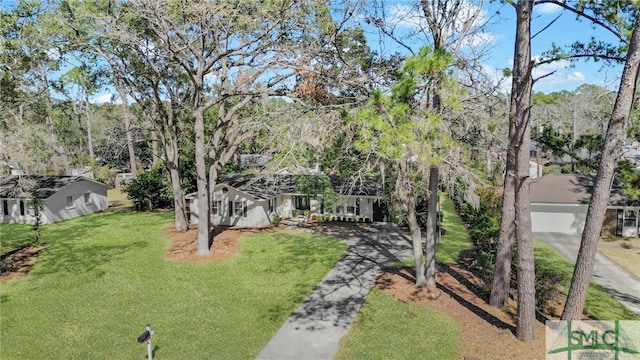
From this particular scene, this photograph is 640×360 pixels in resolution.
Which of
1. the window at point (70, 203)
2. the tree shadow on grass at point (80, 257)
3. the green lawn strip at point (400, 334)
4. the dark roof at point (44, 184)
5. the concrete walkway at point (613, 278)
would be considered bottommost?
the concrete walkway at point (613, 278)

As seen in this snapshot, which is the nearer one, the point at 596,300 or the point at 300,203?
the point at 596,300

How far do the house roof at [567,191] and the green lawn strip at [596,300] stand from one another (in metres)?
5.51

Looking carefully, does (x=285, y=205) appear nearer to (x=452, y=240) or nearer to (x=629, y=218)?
(x=452, y=240)

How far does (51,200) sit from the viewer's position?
24203 millimetres

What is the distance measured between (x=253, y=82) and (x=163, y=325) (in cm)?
1034

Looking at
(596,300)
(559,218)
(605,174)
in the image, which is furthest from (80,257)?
(559,218)

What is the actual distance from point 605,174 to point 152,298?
1248cm

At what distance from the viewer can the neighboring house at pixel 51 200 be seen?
24016mm

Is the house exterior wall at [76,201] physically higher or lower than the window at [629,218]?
higher

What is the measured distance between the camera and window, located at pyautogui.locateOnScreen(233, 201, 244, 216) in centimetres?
2323

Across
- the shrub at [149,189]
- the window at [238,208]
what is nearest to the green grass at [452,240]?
the window at [238,208]

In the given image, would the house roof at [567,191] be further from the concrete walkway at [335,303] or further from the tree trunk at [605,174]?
the tree trunk at [605,174]

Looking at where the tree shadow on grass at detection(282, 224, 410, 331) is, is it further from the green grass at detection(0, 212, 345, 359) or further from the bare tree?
the bare tree

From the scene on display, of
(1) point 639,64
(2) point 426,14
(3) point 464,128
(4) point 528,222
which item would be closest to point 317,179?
(3) point 464,128
